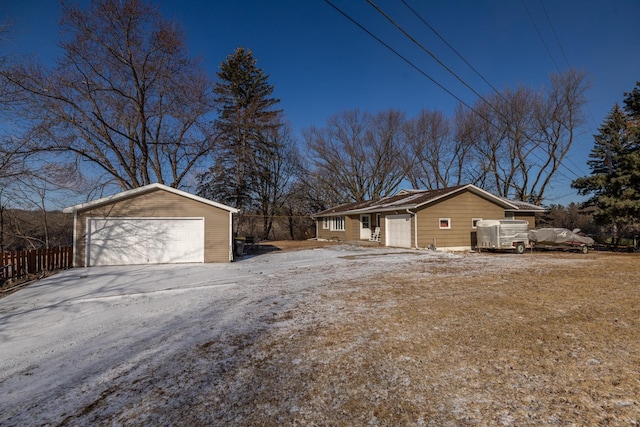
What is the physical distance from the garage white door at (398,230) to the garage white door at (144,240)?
10.7 metres

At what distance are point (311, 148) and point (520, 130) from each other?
787 inches

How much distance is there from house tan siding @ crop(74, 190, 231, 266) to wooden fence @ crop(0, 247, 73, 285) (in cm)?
38

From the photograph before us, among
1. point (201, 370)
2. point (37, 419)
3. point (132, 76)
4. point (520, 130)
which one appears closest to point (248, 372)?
point (201, 370)

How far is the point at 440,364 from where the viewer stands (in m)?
3.33

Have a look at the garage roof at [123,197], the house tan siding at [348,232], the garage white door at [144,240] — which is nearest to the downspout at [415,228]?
the house tan siding at [348,232]

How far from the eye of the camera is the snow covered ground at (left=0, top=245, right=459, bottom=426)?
9.61 feet

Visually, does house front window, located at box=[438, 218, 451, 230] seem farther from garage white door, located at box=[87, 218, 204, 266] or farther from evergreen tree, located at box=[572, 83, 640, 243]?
garage white door, located at box=[87, 218, 204, 266]

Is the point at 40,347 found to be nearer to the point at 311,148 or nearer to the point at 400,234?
the point at 400,234

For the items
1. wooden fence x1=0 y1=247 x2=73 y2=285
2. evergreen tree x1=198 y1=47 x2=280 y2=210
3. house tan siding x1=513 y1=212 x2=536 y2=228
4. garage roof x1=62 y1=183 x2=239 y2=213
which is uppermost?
evergreen tree x1=198 y1=47 x2=280 y2=210

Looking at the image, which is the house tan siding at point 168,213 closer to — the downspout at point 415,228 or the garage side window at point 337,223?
the downspout at point 415,228

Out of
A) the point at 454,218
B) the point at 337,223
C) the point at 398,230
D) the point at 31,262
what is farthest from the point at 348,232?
the point at 31,262

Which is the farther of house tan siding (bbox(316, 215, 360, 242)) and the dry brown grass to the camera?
house tan siding (bbox(316, 215, 360, 242))

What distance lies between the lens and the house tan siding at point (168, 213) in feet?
38.6

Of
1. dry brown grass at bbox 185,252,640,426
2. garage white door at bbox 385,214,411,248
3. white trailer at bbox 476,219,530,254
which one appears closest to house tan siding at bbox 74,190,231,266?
dry brown grass at bbox 185,252,640,426
